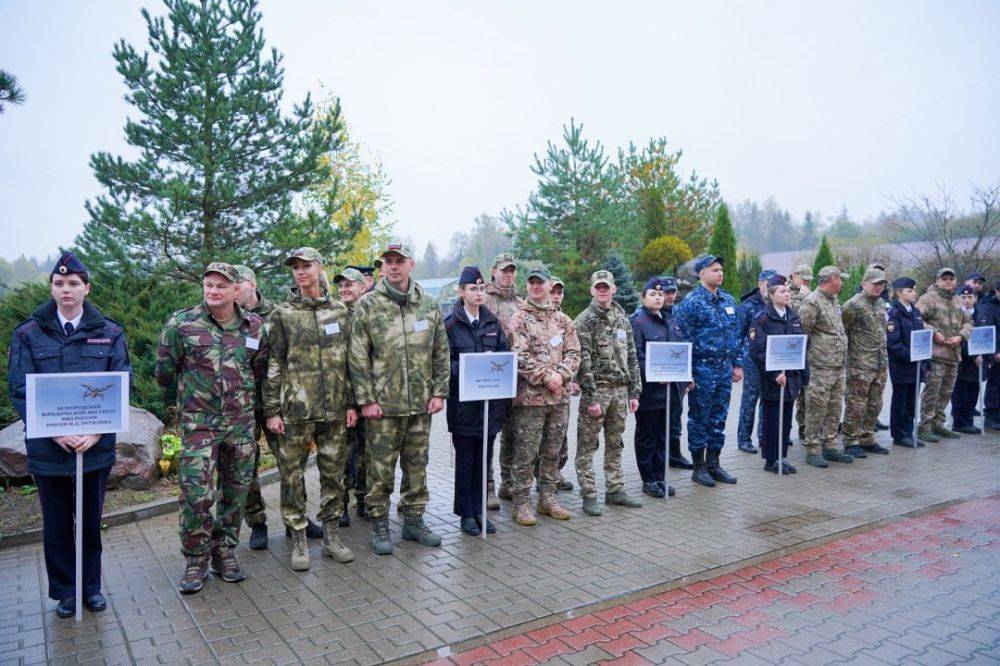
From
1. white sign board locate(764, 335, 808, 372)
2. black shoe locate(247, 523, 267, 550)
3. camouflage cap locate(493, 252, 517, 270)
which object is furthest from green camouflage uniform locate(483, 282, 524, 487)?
white sign board locate(764, 335, 808, 372)

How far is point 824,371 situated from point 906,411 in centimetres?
233

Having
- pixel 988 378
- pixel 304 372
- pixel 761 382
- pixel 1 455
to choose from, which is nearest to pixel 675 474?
pixel 761 382

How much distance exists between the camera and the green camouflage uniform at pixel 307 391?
5.14 metres

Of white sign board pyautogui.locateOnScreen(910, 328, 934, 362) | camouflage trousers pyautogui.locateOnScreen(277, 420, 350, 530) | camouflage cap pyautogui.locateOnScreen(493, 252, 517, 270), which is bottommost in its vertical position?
camouflage trousers pyautogui.locateOnScreen(277, 420, 350, 530)

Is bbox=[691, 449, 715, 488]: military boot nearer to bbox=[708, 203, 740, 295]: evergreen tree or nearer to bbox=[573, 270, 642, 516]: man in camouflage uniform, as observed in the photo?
A: bbox=[573, 270, 642, 516]: man in camouflage uniform

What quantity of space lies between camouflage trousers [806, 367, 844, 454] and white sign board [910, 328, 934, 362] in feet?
5.38

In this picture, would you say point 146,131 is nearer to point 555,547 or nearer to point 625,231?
point 555,547

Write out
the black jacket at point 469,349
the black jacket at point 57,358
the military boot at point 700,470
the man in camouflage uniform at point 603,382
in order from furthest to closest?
the military boot at point 700,470
the man in camouflage uniform at point 603,382
the black jacket at point 469,349
the black jacket at point 57,358

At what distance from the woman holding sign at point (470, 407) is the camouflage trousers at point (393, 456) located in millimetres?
438

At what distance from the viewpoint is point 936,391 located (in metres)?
9.89

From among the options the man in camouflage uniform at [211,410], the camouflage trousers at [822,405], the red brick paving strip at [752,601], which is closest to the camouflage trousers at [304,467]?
the man in camouflage uniform at [211,410]

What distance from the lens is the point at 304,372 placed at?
516 centimetres

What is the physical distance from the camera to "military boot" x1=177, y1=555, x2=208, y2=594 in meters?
4.65

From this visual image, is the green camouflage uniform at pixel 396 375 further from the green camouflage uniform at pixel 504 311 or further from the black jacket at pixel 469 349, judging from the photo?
the green camouflage uniform at pixel 504 311
